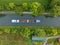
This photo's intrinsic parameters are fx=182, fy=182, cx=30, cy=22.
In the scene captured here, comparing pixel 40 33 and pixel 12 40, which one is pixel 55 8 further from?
pixel 12 40

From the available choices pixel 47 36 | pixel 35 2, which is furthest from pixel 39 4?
pixel 47 36

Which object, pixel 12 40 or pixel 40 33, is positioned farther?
pixel 12 40

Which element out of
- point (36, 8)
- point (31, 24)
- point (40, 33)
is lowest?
point (40, 33)

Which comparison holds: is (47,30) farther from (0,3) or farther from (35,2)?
(0,3)

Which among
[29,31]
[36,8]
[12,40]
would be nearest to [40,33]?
[29,31]

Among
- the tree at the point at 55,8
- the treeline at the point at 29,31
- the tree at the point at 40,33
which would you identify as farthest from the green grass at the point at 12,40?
the tree at the point at 55,8

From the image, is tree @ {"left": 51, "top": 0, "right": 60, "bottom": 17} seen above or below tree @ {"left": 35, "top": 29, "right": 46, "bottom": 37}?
above

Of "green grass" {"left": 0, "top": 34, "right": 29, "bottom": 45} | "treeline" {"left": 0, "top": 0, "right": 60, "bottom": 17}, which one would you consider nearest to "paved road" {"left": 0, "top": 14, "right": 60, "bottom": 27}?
"treeline" {"left": 0, "top": 0, "right": 60, "bottom": 17}

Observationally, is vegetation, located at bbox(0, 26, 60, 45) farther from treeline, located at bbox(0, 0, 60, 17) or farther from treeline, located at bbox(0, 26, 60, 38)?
treeline, located at bbox(0, 0, 60, 17)

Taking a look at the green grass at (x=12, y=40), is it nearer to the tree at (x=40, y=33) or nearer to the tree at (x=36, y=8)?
the tree at (x=40, y=33)
